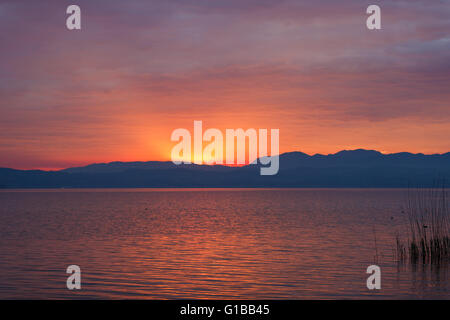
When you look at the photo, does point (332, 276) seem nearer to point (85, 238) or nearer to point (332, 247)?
point (332, 247)

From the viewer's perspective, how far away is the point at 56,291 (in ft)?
72.3

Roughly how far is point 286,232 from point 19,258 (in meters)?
26.6

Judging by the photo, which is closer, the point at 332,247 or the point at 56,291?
the point at 56,291
